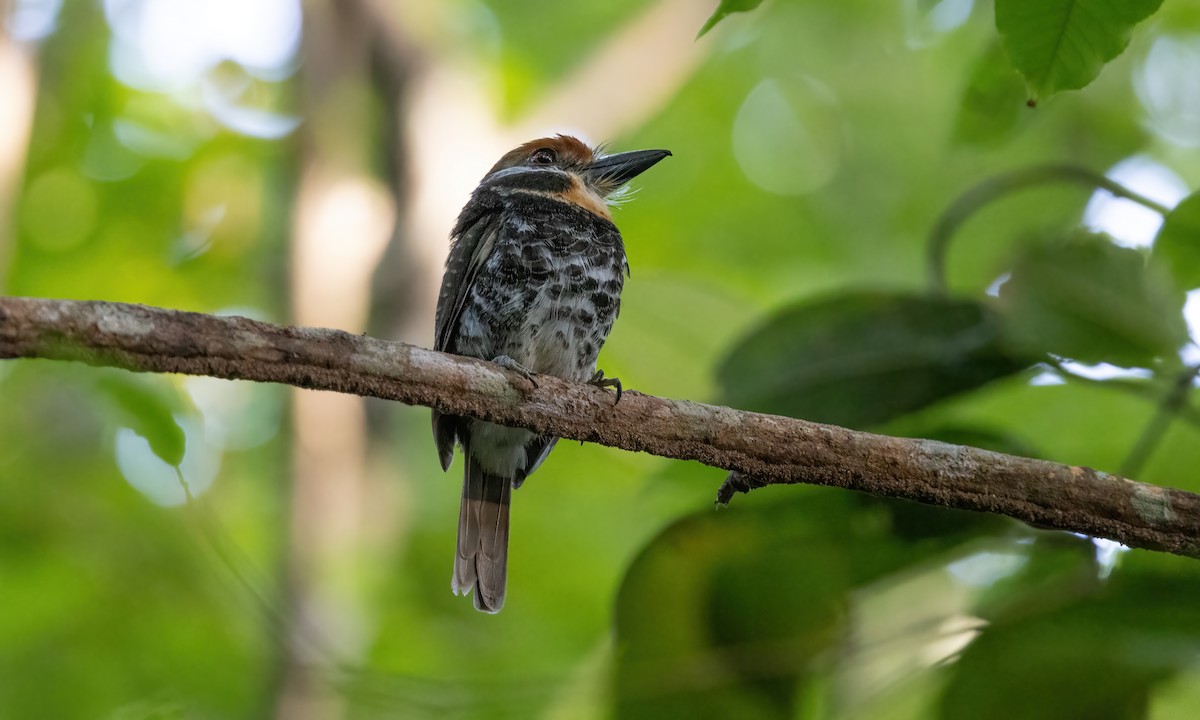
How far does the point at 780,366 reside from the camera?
2242 mm

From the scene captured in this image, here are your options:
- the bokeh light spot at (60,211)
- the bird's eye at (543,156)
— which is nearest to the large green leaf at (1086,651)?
the bird's eye at (543,156)

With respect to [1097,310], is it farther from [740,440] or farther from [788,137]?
[788,137]

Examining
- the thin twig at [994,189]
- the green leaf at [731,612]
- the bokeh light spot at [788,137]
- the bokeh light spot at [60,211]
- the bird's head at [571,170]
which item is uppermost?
the bokeh light spot at [788,137]

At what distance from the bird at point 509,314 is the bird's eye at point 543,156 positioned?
308 mm

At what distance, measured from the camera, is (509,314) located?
272 centimetres

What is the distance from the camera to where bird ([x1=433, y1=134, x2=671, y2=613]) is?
2736mm

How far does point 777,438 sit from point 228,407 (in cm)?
450

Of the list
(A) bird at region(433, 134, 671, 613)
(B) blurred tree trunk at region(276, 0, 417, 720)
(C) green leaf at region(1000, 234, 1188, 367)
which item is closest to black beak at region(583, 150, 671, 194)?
(A) bird at region(433, 134, 671, 613)

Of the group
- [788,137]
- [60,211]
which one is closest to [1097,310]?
[60,211]

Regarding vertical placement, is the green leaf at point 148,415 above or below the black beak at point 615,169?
below

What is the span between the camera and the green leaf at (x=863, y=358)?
2119 mm

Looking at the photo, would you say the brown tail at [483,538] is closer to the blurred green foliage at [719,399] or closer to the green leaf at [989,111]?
the blurred green foliage at [719,399]

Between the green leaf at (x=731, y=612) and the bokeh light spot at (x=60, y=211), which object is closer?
the green leaf at (x=731, y=612)

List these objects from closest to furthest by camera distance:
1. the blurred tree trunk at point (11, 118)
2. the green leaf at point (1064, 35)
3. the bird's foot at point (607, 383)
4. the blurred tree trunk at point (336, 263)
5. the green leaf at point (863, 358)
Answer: the green leaf at point (1064, 35)
the bird's foot at point (607, 383)
the green leaf at point (863, 358)
the blurred tree trunk at point (11, 118)
the blurred tree trunk at point (336, 263)
